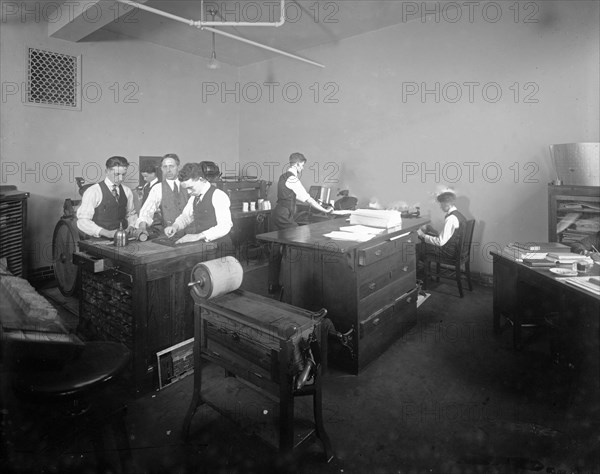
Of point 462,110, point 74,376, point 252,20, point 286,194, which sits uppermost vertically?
point 252,20

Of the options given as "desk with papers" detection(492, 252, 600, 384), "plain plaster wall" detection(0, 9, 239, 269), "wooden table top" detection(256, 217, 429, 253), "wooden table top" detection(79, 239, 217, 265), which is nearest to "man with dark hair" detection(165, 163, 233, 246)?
"wooden table top" detection(79, 239, 217, 265)

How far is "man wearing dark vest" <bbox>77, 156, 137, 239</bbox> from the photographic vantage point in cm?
384

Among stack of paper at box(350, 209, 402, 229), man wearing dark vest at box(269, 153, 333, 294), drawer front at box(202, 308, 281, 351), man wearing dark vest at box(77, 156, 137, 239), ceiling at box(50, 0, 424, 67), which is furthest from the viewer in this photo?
ceiling at box(50, 0, 424, 67)

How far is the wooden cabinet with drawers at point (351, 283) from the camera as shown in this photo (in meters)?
2.93

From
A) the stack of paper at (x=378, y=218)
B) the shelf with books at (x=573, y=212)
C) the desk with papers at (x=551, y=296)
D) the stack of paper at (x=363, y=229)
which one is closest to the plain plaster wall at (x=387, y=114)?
the shelf with books at (x=573, y=212)

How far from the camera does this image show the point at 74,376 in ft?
5.22

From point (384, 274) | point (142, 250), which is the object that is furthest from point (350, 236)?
point (142, 250)

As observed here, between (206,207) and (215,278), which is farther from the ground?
(206,207)

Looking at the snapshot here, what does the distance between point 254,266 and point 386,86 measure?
3489mm

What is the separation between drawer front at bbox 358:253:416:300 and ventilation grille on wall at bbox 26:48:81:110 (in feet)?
17.3

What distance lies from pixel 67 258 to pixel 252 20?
4137 millimetres

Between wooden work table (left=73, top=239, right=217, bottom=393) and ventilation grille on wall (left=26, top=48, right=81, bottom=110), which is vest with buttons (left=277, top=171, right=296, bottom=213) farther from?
ventilation grille on wall (left=26, top=48, right=81, bottom=110)

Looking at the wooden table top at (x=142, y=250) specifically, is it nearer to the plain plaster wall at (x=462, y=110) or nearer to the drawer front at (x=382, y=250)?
the drawer front at (x=382, y=250)

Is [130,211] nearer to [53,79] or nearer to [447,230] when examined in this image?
[53,79]
